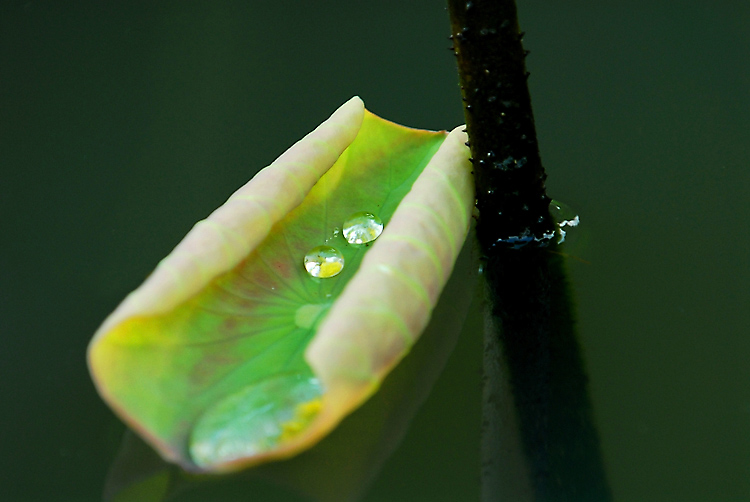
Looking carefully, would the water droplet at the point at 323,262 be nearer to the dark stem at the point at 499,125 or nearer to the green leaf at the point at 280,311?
the green leaf at the point at 280,311

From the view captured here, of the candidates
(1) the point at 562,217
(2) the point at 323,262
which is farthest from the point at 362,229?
(1) the point at 562,217

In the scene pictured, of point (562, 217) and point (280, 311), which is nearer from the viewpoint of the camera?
point (280, 311)

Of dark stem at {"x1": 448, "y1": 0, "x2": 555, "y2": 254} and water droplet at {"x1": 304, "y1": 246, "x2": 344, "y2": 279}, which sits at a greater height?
dark stem at {"x1": 448, "y1": 0, "x2": 555, "y2": 254}

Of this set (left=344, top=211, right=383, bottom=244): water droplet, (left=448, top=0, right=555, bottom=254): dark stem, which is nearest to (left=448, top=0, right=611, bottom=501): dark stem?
(left=448, top=0, right=555, bottom=254): dark stem

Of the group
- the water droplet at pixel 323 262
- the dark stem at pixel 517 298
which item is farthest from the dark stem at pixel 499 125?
the water droplet at pixel 323 262

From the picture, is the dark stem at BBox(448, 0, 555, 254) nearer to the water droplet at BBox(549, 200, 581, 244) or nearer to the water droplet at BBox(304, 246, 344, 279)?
the water droplet at BBox(549, 200, 581, 244)

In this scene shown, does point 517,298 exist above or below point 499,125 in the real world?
below

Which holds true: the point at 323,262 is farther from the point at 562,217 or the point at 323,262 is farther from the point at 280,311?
the point at 562,217
